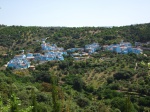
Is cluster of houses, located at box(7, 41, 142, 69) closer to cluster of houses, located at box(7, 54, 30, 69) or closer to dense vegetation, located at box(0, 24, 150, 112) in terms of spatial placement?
cluster of houses, located at box(7, 54, 30, 69)

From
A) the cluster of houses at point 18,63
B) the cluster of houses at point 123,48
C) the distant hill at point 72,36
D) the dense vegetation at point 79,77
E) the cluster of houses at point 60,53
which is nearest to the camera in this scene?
the dense vegetation at point 79,77

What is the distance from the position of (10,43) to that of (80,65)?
22864 mm

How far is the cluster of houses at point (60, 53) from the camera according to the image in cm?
5618

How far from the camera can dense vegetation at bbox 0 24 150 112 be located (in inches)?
1101

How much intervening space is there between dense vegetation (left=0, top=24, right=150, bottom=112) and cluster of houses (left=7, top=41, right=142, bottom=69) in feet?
7.55

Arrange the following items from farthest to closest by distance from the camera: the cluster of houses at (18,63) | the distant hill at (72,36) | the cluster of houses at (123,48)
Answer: the distant hill at (72,36) < the cluster of houses at (123,48) < the cluster of houses at (18,63)

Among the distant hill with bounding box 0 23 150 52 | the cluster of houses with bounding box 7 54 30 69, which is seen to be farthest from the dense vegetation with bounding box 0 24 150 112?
the cluster of houses with bounding box 7 54 30 69

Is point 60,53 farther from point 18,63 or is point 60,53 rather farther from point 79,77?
point 79,77

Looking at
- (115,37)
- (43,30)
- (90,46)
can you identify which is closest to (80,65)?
(90,46)

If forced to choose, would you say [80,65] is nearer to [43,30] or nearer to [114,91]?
[114,91]

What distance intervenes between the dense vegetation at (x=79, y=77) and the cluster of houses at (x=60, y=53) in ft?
7.55

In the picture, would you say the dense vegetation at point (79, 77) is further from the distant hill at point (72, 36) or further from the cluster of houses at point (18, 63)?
the cluster of houses at point (18, 63)

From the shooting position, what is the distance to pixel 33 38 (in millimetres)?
71500

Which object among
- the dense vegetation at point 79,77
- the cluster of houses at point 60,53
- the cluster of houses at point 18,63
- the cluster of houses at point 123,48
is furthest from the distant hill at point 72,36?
the cluster of houses at point 18,63
